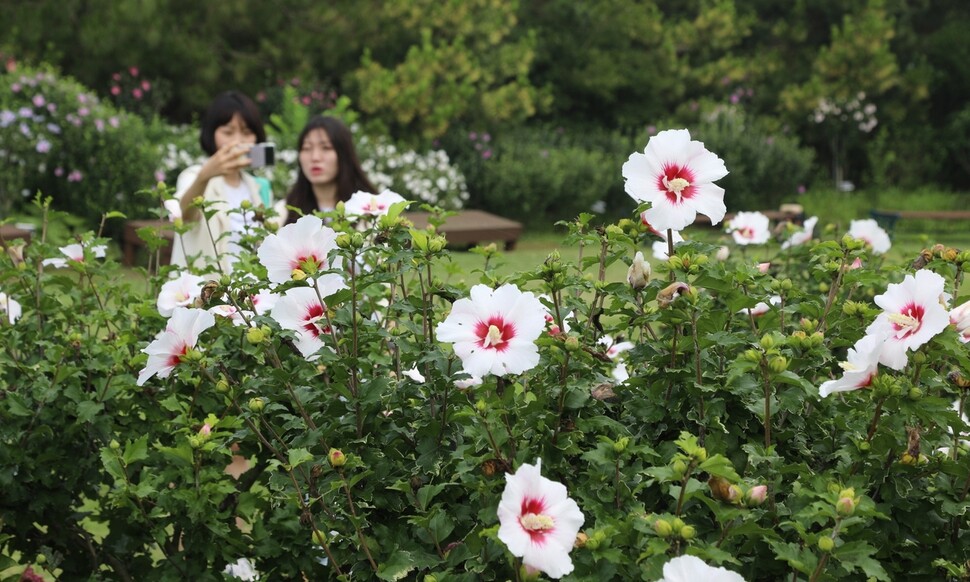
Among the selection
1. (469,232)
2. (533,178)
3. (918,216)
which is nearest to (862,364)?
(469,232)

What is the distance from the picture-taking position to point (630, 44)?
15.8 metres

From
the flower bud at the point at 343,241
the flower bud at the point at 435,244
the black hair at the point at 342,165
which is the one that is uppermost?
the flower bud at the point at 343,241

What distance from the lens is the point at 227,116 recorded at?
15.3 feet

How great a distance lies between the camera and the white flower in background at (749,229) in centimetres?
286

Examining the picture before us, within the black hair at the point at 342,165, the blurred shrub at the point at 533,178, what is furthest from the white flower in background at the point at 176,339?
the blurred shrub at the point at 533,178

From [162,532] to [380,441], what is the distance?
480 mm

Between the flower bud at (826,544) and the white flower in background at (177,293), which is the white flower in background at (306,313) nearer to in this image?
the white flower in background at (177,293)

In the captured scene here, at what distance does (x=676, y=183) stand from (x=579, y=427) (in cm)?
35

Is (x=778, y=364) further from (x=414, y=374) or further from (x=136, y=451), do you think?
(x=136, y=451)

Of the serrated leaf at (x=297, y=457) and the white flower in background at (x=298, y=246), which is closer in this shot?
the serrated leaf at (x=297, y=457)

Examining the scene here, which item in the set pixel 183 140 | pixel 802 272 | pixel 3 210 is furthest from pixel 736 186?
pixel 802 272

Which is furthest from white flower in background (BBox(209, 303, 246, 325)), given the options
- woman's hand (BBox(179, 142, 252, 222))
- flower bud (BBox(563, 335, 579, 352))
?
woman's hand (BBox(179, 142, 252, 222))

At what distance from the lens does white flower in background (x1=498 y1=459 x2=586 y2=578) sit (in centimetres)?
113

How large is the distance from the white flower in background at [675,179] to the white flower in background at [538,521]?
0.45m
